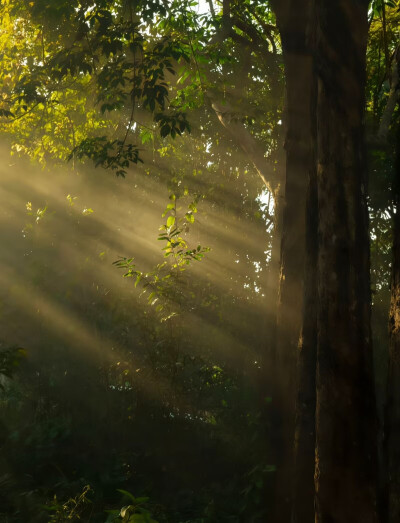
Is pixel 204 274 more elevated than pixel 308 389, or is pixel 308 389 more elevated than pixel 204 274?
pixel 204 274

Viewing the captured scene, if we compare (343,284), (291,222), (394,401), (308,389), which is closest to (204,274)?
(291,222)

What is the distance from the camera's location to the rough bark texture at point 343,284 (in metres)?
4.12

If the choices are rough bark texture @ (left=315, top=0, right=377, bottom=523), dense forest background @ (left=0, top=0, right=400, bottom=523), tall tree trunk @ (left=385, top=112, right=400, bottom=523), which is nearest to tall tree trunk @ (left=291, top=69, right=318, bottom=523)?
dense forest background @ (left=0, top=0, right=400, bottom=523)

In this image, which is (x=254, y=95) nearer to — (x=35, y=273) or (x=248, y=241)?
(x=248, y=241)

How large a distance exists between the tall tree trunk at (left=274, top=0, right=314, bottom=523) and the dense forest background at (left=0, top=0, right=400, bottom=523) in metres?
0.03

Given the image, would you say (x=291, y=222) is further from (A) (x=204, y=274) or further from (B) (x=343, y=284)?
(A) (x=204, y=274)

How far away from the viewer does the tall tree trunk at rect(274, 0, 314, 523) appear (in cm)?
669

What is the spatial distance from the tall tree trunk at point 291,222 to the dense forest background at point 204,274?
26mm

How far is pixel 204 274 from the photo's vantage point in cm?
1623

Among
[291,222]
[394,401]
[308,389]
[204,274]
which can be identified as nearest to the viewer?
[394,401]

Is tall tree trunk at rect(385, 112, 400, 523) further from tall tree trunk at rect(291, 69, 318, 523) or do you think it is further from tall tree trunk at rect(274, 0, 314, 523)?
tall tree trunk at rect(274, 0, 314, 523)

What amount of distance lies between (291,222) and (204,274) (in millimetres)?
9458

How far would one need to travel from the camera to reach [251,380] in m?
12.0

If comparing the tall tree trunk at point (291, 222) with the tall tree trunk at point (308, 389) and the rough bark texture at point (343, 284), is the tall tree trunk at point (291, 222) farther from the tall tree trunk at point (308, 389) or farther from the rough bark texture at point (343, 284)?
the rough bark texture at point (343, 284)
